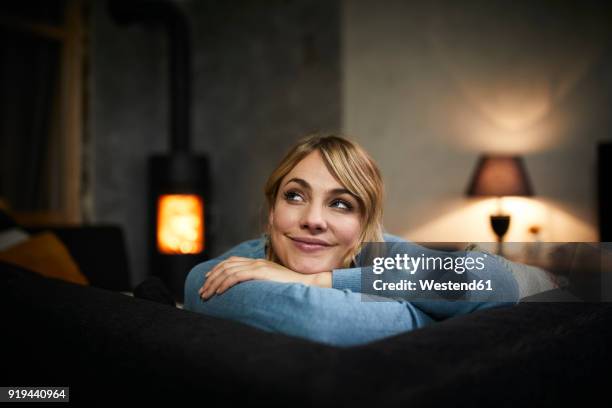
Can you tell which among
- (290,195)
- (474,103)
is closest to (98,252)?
(290,195)

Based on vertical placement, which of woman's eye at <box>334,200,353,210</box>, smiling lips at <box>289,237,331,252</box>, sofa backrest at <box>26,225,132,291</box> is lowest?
sofa backrest at <box>26,225,132,291</box>

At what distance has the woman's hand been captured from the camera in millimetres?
903

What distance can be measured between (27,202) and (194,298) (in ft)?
11.3

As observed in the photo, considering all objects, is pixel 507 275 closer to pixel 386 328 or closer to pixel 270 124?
pixel 386 328

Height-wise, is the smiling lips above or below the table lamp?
below

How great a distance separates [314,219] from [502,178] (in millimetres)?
2395

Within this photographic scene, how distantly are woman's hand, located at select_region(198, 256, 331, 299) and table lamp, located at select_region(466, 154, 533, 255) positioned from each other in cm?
236

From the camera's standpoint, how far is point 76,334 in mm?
900

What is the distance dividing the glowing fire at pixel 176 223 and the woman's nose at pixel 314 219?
297 cm

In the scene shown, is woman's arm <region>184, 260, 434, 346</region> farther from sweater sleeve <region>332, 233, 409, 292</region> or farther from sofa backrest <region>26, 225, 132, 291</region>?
sofa backrest <region>26, 225, 132, 291</region>

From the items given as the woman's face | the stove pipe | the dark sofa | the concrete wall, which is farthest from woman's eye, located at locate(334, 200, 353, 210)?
the stove pipe

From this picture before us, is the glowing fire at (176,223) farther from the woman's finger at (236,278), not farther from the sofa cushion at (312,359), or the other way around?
the woman's finger at (236,278)

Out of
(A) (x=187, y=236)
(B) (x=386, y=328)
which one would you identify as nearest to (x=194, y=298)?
(B) (x=386, y=328)

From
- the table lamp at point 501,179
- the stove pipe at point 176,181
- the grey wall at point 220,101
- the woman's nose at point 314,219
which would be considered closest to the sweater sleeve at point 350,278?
the woman's nose at point 314,219
